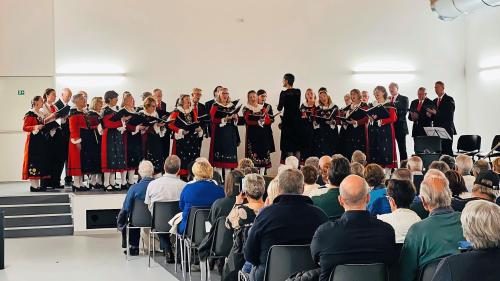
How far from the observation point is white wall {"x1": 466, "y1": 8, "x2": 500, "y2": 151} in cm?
1625

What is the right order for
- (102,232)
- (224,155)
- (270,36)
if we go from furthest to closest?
1. (270,36)
2. (224,155)
3. (102,232)

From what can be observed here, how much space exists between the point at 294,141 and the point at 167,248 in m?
5.61

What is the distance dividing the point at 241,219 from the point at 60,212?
633cm

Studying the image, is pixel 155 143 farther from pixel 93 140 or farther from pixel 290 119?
pixel 290 119

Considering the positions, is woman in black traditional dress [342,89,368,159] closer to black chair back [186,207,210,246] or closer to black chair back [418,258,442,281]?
black chair back [186,207,210,246]

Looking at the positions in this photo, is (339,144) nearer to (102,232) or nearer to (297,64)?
(297,64)

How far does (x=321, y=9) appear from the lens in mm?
16391

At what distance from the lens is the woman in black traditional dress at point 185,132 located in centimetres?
1245

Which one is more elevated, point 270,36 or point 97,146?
point 270,36

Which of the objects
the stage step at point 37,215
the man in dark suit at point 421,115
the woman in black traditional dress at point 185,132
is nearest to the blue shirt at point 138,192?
the stage step at point 37,215

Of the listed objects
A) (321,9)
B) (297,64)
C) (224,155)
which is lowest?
(224,155)

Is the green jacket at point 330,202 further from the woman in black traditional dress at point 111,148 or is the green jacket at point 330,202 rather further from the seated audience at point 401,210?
the woman in black traditional dress at point 111,148

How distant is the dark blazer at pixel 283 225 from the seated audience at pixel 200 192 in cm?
260

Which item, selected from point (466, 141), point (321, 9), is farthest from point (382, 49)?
point (466, 141)
